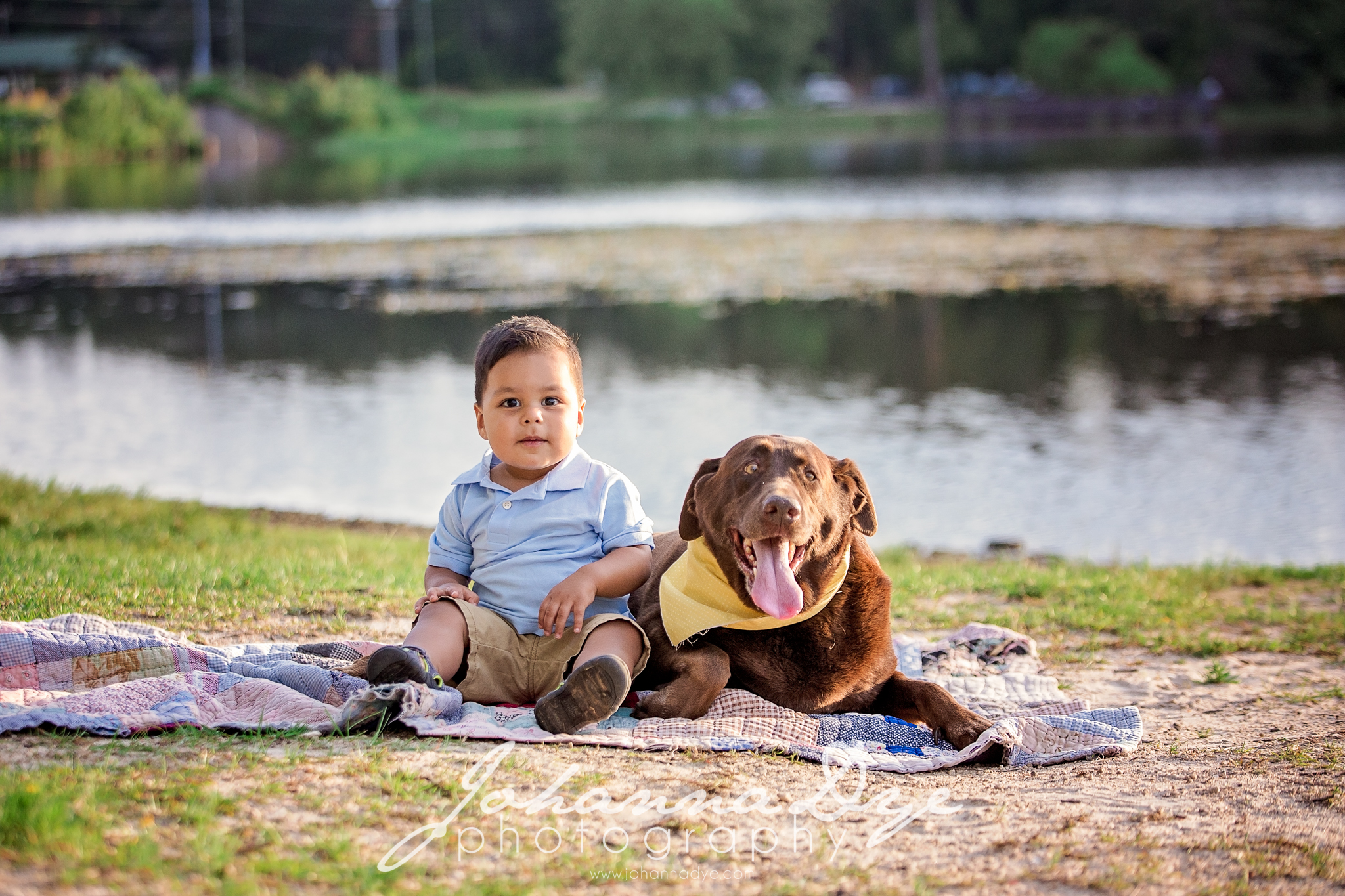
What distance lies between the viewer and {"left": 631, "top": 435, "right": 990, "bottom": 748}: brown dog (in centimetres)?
408

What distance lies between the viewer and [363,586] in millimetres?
6383

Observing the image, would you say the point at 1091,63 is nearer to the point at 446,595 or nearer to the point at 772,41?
the point at 772,41

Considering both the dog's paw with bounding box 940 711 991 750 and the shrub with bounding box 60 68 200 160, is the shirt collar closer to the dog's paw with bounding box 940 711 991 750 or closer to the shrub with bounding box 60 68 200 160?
the dog's paw with bounding box 940 711 991 750

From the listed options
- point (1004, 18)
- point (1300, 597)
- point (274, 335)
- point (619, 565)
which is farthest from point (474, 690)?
point (1004, 18)

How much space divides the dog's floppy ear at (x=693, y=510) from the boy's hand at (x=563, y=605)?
1.36 feet

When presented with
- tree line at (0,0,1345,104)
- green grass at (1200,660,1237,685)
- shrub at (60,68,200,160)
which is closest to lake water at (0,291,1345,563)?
green grass at (1200,660,1237,685)

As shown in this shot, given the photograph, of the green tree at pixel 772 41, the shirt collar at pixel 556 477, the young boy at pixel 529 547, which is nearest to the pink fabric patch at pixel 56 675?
the young boy at pixel 529 547

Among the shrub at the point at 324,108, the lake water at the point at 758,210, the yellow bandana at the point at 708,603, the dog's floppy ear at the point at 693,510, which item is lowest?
the yellow bandana at the point at 708,603

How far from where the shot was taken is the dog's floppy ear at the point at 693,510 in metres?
4.41

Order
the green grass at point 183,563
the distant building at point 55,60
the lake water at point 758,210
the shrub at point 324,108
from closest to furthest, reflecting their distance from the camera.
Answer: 1. the green grass at point 183,563
2. the lake water at point 758,210
3. the shrub at point 324,108
4. the distant building at point 55,60

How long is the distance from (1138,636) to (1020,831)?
9.75 feet

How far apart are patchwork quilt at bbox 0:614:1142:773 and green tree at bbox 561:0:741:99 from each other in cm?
7553

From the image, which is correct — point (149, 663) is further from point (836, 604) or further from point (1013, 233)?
point (1013, 233)

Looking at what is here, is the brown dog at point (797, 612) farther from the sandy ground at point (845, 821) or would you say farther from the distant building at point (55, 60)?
the distant building at point (55, 60)
